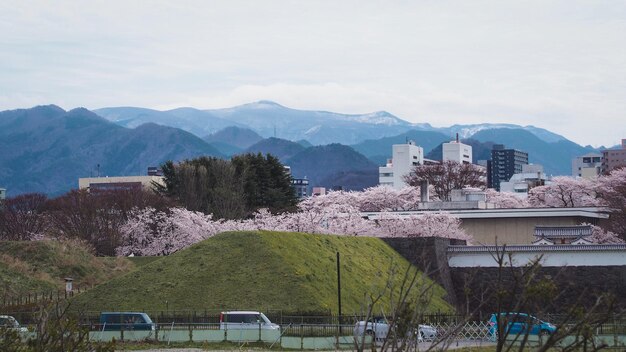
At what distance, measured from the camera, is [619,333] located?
29.7m

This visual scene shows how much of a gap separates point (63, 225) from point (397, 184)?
116 metres

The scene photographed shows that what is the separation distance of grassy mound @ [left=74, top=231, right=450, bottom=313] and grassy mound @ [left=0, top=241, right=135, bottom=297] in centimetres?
683

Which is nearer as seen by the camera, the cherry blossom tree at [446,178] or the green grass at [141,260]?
the green grass at [141,260]

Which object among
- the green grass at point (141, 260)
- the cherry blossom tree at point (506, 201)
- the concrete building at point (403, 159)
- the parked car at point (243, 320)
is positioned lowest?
the parked car at point (243, 320)

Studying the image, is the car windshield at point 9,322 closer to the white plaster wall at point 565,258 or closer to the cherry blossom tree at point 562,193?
the white plaster wall at point 565,258

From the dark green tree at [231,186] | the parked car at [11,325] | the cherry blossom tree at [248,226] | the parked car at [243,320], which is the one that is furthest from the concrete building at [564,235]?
the parked car at [11,325]

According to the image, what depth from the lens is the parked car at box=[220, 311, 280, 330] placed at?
104 feet

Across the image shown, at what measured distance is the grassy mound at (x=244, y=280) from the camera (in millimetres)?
36156

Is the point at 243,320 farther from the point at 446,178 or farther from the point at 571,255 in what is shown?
the point at 446,178

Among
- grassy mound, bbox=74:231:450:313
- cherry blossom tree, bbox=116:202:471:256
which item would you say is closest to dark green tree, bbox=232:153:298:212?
cherry blossom tree, bbox=116:202:471:256

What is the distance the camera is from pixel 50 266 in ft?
159

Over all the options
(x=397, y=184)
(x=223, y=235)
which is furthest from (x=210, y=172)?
(x=397, y=184)

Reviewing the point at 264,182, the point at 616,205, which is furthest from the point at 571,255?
the point at 264,182

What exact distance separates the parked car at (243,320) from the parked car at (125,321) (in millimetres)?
2467
